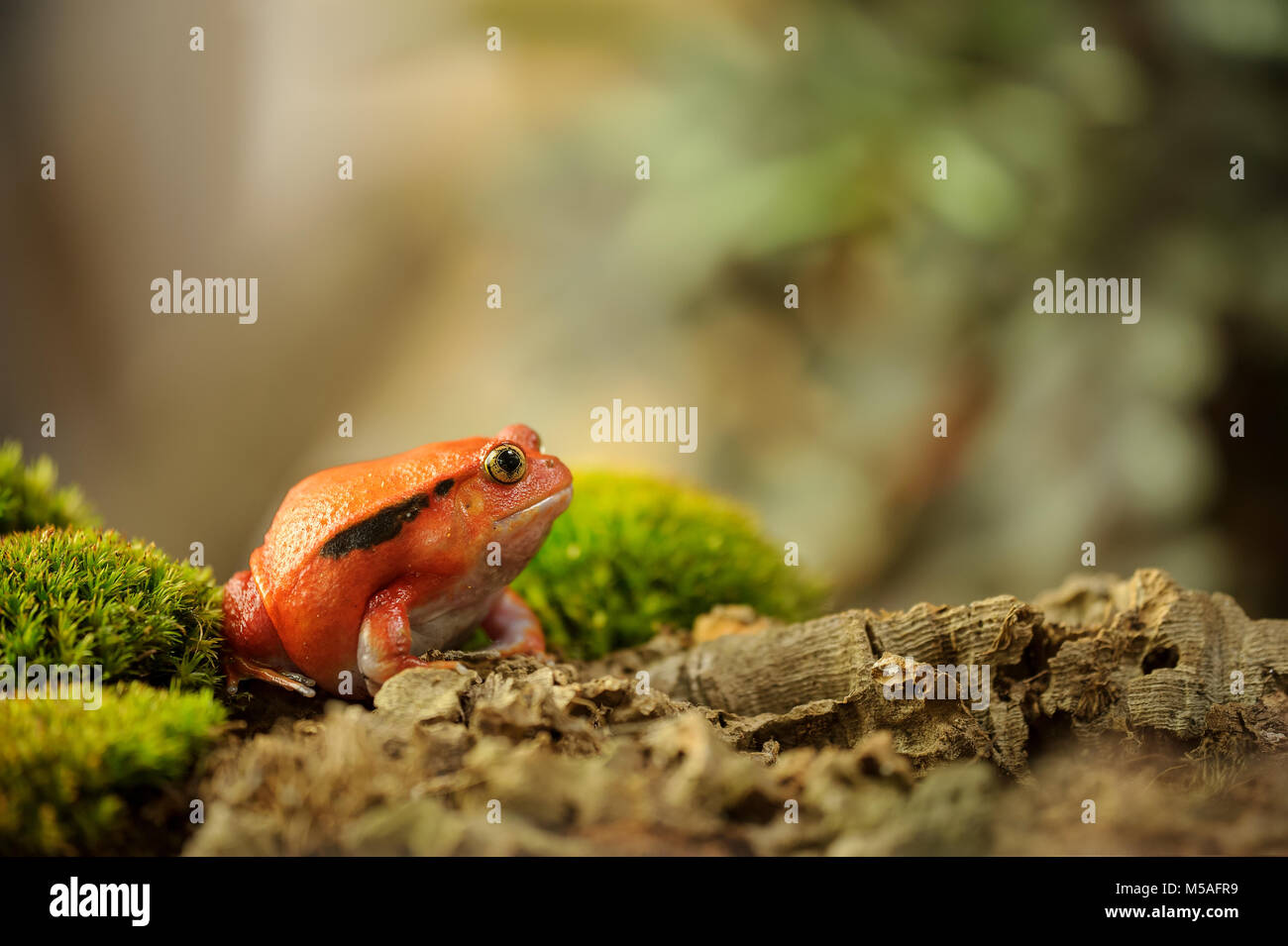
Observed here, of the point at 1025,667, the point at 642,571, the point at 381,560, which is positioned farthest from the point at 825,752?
the point at 642,571

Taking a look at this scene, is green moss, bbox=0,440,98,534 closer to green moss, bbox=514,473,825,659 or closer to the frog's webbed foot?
the frog's webbed foot

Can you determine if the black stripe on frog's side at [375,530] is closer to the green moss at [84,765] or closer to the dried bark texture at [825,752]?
the dried bark texture at [825,752]

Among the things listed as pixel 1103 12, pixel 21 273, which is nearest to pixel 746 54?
pixel 1103 12

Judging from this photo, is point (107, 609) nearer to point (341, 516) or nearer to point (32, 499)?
point (341, 516)

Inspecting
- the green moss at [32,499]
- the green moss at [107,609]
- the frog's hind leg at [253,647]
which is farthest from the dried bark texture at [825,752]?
the green moss at [32,499]

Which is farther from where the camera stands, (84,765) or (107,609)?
(107,609)

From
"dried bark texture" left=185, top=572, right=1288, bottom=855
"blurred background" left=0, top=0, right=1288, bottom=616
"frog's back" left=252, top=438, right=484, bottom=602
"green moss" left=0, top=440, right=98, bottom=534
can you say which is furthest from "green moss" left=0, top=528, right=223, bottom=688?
"blurred background" left=0, top=0, right=1288, bottom=616
